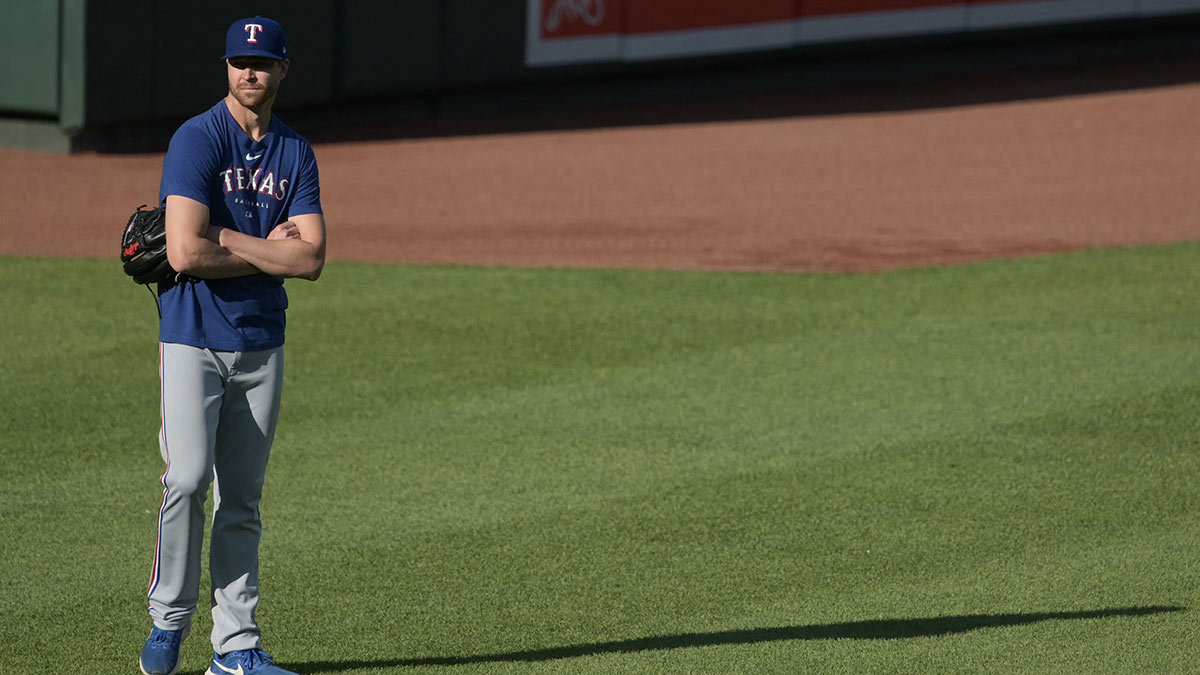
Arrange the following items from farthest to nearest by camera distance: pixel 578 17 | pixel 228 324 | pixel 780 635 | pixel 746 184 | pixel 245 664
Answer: pixel 578 17, pixel 746 184, pixel 780 635, pixel 245 664, pixel 228 324

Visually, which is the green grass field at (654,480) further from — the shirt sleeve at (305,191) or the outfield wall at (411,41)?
the outfield wall at (411,41)

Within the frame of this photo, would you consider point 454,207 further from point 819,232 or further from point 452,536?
point 452,536

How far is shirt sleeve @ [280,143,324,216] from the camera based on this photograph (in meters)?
4.57

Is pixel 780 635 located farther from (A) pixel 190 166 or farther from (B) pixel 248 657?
(A) pixel 190 166

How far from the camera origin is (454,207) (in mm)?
15656

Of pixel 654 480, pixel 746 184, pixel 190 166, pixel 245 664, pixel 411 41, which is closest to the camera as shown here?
pixel 190 166

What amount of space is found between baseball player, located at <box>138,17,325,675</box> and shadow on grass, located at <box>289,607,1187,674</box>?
45cm

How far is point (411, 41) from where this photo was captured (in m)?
19.6

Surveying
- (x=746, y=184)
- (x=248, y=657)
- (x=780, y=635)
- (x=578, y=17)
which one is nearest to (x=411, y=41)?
(x=578, y=17)

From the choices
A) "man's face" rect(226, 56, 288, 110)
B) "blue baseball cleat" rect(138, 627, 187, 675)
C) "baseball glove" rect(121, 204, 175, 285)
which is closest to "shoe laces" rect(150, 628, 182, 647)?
"blue baseball cleat" rect(138, 627, 187, 675)

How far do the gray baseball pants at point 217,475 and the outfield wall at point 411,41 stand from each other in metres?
13.0

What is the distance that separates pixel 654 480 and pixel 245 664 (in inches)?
112

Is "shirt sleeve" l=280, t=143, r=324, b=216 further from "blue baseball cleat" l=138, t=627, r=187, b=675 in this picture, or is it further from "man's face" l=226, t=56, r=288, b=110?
"blue baseball cleat" l=138, t=627, r=187, b=675

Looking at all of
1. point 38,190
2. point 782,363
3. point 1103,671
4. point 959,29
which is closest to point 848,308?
point 782,363
